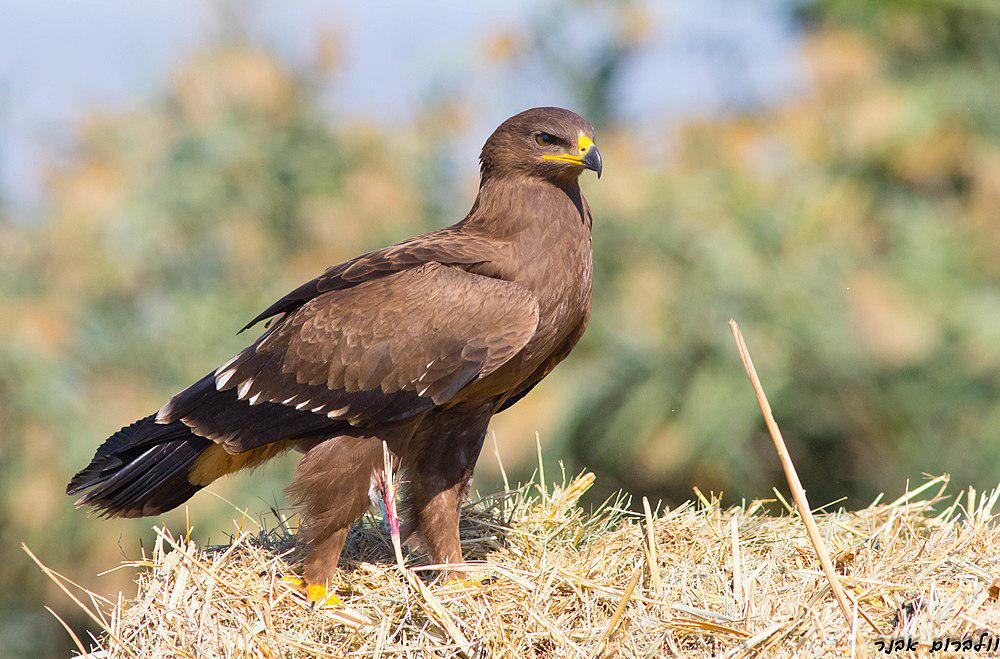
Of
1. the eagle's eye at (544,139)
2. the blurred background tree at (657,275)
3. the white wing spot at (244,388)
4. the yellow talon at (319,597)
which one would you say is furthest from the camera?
the blurred background tree at (657,275)

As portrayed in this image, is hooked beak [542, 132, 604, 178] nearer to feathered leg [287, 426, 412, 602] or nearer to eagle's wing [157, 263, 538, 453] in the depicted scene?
eagle's wing [157, 263, 538, 453]

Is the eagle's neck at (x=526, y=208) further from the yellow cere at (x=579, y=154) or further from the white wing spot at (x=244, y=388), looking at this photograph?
the white wing spot at (x=244, y=388)

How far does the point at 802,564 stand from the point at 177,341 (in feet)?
26.7

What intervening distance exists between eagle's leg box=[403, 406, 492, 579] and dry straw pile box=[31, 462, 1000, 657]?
22 cm

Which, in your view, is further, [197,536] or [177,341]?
[177,341]

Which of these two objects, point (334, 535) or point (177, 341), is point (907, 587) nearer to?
point (334, 535)

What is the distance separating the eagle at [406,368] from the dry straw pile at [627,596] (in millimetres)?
275

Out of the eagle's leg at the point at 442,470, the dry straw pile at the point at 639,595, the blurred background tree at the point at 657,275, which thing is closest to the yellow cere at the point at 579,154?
the eagle's leg at the point at 442,470

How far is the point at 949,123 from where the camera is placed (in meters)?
11.0

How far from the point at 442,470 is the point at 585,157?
1150mm

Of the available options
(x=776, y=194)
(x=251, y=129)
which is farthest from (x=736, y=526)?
(x=251, y=129)

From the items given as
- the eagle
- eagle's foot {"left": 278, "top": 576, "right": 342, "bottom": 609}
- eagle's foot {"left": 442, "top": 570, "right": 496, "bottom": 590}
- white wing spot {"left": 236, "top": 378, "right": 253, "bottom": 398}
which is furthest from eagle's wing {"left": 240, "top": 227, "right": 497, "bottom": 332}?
eagle's foot {"left": 442, "top": 570, "right": 496, "bottom": 590}

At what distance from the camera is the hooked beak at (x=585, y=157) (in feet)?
12.7

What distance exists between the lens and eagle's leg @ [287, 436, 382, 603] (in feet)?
11.8
